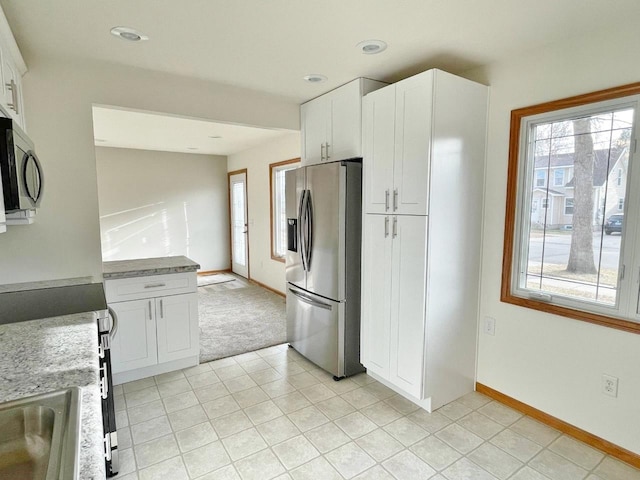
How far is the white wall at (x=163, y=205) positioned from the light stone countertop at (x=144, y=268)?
11.4 ft

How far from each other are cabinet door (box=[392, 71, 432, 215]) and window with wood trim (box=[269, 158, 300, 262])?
314 centimetres

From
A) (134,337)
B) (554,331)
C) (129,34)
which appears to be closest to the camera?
(129,34)

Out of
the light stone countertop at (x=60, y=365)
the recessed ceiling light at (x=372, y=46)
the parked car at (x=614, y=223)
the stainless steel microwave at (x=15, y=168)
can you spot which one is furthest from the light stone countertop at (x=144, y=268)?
the parked car at (x=614, y=223)

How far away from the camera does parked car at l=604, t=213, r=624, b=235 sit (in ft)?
6.48

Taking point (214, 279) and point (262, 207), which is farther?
point (214, 279)

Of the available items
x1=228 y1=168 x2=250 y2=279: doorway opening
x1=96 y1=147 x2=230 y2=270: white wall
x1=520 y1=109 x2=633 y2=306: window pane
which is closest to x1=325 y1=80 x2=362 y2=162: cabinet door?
x1=520 y1=109 x2=633 y2=306: window pane

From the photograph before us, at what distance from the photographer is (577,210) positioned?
2150 millimetres

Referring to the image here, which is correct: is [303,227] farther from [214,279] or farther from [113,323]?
[214,279]

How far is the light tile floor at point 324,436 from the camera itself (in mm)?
1929

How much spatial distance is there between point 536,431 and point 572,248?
1.19 metres

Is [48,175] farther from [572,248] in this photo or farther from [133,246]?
[133,246]

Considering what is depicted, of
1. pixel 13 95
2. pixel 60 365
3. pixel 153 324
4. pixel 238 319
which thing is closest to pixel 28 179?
pixel 13 95

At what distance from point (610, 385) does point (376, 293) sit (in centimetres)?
147

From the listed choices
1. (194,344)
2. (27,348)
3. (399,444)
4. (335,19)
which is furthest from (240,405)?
(335,19)
